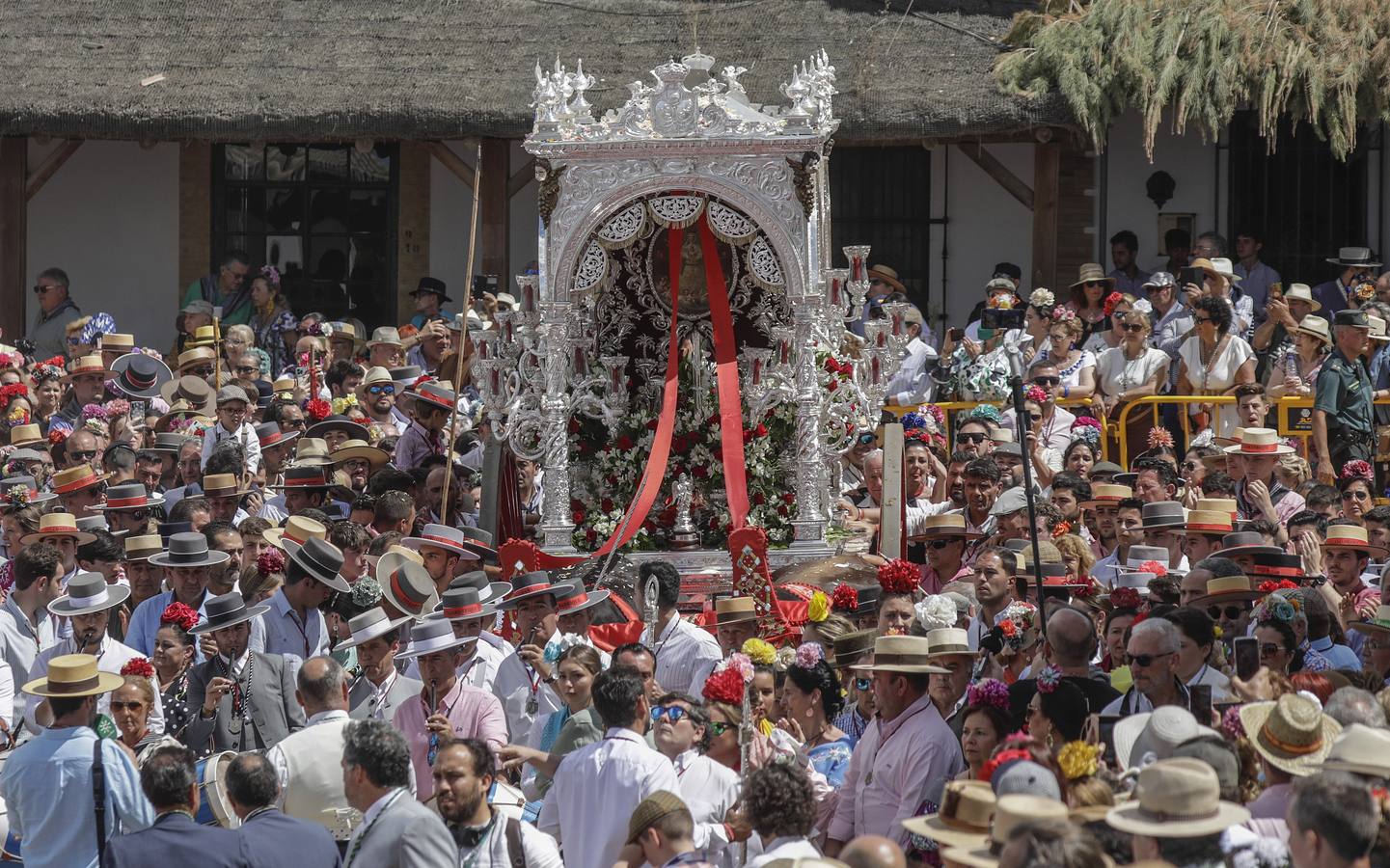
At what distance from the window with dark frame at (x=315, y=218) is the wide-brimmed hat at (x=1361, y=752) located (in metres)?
15.4

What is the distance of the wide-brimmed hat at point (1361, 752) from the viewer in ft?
21.9

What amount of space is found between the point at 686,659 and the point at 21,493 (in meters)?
5.50

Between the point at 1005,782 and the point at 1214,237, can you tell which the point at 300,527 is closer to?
the point at 1005,782

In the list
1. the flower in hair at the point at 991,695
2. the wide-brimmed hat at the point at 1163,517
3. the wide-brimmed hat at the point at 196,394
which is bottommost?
the flower in hair at the point at 991,695

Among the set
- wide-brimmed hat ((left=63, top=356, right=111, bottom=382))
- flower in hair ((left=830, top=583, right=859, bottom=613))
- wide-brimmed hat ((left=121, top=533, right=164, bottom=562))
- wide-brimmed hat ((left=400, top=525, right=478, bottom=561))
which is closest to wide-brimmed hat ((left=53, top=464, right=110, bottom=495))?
wide-brimmed hat ((left=121, top=533, right=164, bottom=562))

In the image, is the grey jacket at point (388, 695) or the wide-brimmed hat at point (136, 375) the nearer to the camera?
the grey jacket at point (388, 695)

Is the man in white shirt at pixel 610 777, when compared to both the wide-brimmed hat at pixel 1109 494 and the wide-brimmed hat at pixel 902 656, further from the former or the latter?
the wide-brimmed hat at pixel 1109 494

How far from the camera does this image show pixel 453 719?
31.2 feet

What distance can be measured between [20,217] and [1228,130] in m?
11.4

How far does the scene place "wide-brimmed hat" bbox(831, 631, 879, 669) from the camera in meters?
10.2

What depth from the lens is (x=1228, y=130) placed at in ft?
64.1

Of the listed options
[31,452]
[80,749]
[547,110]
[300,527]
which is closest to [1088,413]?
[547,110]

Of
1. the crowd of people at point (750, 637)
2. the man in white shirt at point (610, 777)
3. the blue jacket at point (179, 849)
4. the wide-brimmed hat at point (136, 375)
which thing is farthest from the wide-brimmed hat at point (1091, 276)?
the blue jacket at point (179, 849)

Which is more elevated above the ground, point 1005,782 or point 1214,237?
point 1214,237
